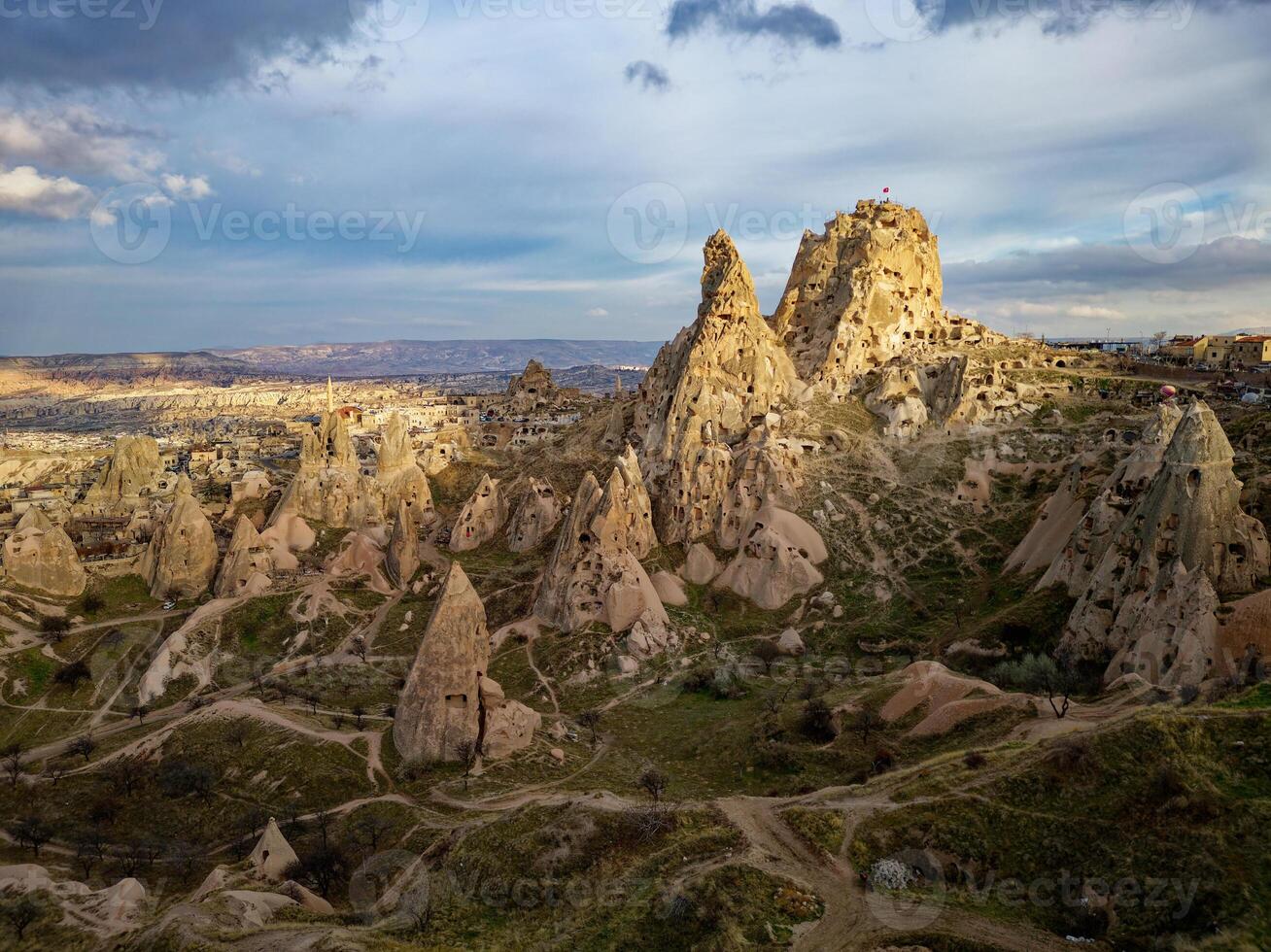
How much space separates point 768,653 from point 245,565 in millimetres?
46724

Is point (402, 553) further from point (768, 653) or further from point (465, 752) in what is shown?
point (768, 653)

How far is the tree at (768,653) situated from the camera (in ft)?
177

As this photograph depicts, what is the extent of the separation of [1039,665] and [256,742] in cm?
4337

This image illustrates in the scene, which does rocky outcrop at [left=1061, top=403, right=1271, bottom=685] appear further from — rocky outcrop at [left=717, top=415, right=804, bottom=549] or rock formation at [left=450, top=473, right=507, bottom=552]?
rock formation at [left=450, top=473, right=507, bottom=552]

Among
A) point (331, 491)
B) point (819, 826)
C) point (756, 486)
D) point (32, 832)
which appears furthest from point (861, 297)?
point (32, 832)

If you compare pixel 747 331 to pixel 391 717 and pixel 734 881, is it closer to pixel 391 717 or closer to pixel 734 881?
pixel 391 717

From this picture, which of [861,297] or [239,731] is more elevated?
[861,297]

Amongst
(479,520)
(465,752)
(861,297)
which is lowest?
(465,752)

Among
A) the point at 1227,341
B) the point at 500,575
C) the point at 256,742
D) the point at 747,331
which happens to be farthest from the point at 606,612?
the point at 1227,341

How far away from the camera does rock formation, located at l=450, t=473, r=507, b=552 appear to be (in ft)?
250

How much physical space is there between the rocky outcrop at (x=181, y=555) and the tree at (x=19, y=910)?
46549 millimetres

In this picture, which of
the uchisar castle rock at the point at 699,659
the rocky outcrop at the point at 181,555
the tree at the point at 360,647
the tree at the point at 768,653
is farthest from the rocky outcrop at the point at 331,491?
the tree at the point at 768,653

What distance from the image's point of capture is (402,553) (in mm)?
71625

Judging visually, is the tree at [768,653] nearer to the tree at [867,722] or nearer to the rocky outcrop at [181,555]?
the tree at [867,722]
